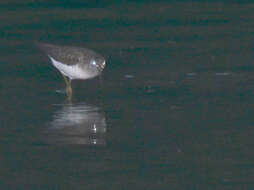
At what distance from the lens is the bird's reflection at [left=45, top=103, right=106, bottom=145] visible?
12.6 meters

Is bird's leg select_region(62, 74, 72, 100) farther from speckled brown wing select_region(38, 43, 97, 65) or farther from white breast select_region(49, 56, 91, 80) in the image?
speckled brown wing select_region(38, 43, 97, 65)

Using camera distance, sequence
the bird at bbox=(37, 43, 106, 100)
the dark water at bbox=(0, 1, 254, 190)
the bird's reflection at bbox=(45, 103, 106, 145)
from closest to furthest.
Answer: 1. the dark water at bbox=(0, 1, 254, 190)
2. the bird's reflection at bbox=(45, 103, 106, 145)
3. the bird at bbox=(37, 43, 106, 100)

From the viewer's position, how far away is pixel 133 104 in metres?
14.4

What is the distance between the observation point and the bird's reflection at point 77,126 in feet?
41.3

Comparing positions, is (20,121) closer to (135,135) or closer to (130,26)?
(135,135)

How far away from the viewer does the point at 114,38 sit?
19.4 m

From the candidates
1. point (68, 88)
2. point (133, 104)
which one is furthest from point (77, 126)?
point (68, 88)

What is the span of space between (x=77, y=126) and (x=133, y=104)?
1.42 m

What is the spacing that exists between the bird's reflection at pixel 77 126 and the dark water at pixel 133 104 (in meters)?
0.01

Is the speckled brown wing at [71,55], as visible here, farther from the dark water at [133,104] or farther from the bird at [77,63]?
the dark water at [133,104]

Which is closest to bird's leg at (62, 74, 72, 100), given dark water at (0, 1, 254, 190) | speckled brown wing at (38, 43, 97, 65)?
dark water at (0, 1, 254, 190)

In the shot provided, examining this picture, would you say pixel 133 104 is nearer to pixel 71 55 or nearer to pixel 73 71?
pixel 73 71

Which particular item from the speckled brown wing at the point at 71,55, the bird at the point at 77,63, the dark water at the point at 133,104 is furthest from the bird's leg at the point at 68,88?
the speckled brown wing at the point at 71,55

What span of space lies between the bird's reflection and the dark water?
1 cm
